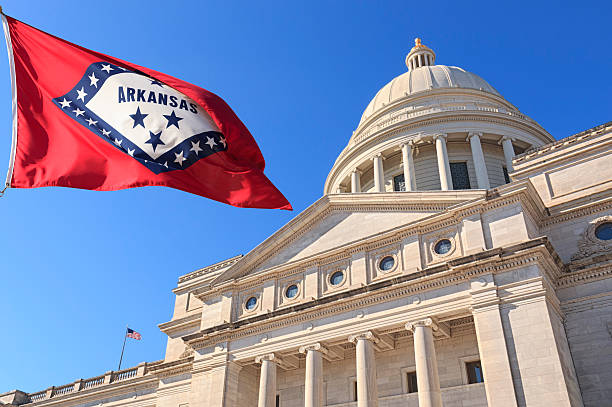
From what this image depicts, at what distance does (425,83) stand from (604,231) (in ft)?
97.3

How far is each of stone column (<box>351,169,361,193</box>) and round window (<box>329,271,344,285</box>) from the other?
2058 centimetres

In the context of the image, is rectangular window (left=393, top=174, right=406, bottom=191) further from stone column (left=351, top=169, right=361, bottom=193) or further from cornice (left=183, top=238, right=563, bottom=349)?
cornice (left=183, top=238, right=563, bottom=349)

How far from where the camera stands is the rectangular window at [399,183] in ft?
149

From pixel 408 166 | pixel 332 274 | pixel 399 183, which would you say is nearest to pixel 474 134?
pixel 408 166

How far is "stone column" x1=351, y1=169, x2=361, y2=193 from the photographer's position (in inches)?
1898

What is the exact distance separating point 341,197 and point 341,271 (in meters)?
4.60

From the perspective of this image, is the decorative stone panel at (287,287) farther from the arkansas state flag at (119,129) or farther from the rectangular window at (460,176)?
the rectangular window at (460,176)

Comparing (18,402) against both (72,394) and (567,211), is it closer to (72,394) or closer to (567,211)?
(72,394)

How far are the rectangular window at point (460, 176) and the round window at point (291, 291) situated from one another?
19537 millimetres

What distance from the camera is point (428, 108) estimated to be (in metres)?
47.7

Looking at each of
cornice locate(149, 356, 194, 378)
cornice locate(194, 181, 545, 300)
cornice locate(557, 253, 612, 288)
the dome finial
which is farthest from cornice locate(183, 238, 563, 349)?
the dome finial

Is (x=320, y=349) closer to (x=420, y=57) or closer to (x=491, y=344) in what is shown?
(x=491, y=344)

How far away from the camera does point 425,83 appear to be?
52.0 metres

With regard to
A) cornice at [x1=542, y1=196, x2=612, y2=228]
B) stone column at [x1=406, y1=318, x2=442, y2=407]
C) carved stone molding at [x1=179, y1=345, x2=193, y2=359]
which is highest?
cornice at [x1=542, y1=196, x2=612, y2=228]
